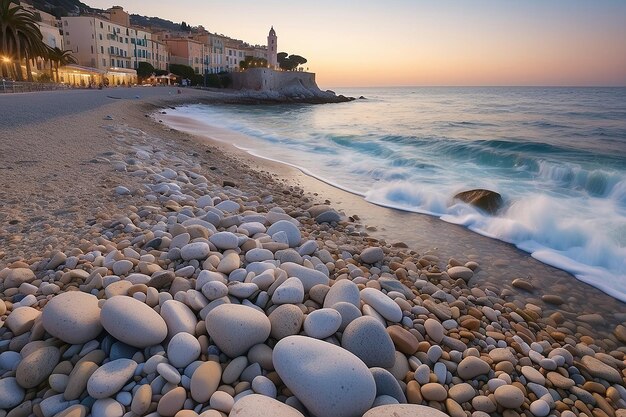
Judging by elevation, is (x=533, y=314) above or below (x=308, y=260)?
below

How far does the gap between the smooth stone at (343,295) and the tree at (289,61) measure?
93806 millimetres

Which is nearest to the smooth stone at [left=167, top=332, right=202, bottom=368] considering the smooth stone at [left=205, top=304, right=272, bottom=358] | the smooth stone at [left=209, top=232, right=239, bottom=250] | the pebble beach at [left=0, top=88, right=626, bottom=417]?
the pebble beach at [left=0, top=88, right=626, bottom=417]

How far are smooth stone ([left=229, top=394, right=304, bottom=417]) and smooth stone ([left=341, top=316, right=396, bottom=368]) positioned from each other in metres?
0.61

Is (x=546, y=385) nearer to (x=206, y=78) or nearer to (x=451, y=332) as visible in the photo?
(x=451, y=332)

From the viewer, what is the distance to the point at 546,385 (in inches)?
102

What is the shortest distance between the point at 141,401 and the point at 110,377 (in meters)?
0.22

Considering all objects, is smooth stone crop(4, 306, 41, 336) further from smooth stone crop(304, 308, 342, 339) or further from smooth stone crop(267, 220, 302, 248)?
smooth stone crop(267, 220, 302, 248)

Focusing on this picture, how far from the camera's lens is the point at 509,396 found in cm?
231

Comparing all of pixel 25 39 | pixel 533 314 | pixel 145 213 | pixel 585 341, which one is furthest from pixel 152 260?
pixel 25 39

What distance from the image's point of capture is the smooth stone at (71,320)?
2.15 m

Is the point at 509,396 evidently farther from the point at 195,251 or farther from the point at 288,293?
the point at 195,251

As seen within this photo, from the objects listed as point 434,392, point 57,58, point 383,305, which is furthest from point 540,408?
point 57,58

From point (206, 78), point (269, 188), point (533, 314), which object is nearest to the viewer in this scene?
point (533, 314)

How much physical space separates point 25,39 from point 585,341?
3873 centimetres
